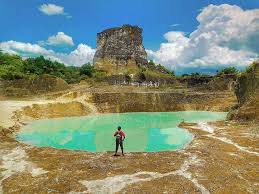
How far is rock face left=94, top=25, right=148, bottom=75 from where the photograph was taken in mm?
105375

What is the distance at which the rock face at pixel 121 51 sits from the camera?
4149 inches

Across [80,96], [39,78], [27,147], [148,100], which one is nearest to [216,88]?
[148,100]

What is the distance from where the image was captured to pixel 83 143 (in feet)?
112

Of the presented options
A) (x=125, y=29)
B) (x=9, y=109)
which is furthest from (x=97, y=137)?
(x=125, y=29)

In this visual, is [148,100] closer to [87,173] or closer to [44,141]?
[44,141]

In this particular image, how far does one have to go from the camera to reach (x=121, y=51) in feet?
347

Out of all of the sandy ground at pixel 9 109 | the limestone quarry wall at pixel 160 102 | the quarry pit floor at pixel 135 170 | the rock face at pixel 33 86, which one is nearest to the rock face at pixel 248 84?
the limestone quarry wall at pixel 160 102

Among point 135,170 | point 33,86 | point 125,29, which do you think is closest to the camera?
point 135,170

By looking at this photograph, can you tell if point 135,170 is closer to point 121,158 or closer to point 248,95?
point 121,158

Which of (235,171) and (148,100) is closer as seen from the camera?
(235,171)

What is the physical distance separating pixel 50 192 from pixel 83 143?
628 inches

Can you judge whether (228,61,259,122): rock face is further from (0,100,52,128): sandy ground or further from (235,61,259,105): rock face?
(0,100,52,128): sandy ground

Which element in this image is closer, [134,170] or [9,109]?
[134,170]

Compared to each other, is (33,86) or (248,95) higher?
(33,86)
